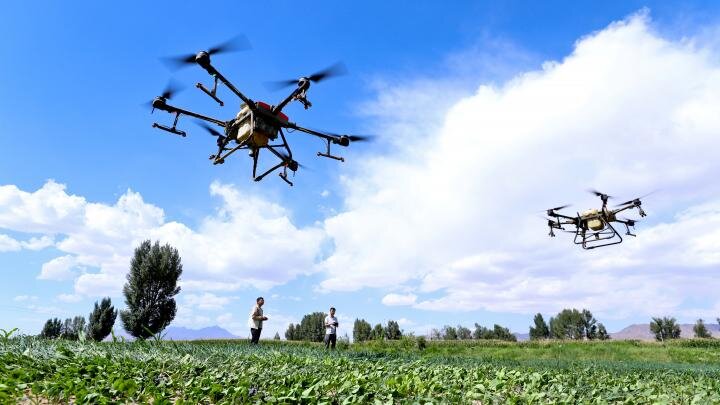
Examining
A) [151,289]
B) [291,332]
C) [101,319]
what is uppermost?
[151,289]

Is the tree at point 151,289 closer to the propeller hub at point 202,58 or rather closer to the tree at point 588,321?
the propeller hub at point 202,58

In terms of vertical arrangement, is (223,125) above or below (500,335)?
above

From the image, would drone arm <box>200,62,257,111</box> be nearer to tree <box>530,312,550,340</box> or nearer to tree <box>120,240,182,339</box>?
tree <box>120,240,182,339</box>

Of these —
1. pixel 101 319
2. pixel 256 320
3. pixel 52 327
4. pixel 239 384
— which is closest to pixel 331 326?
pixel 256 320

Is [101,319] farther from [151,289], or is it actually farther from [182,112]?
[182,112]

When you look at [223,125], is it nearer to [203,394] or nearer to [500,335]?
[203,394]

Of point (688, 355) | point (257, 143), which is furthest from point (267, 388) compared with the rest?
point (688, 355)
